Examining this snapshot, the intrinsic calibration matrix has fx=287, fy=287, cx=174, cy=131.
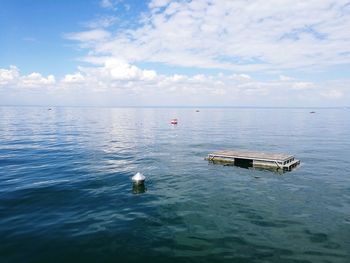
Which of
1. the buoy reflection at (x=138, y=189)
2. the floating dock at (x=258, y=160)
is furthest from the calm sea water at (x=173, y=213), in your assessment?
the floating dock at (x=258, y=160)

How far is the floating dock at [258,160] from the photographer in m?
31.3

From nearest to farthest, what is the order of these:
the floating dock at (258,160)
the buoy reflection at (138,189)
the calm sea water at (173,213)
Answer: the calm sea water at (173,213)
the buoy reflection at (138,189)
the floating dock at (258,160)

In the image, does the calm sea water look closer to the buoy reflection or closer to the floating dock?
the buoy reflection

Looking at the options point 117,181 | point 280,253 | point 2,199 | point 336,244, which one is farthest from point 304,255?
point 2,199

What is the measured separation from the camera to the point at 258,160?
32656 mm

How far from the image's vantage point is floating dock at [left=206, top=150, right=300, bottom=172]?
31281 mm

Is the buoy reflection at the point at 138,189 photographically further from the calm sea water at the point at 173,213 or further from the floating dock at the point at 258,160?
the floating dock at the point at 258,160

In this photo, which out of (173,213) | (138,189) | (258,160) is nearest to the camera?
(173,213)

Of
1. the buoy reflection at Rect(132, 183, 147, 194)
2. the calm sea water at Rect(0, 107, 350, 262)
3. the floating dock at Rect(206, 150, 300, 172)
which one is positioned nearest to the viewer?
the calm sea water at Rect(0, 107, 350, 262)

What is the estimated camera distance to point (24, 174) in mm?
28969

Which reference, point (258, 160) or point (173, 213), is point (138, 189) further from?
point (258, 160)

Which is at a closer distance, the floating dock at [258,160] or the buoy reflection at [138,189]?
the buoy reflection at [138,189]

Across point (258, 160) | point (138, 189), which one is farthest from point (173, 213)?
point (258, 160)

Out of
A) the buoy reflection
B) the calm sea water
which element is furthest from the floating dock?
the buoy reflection
